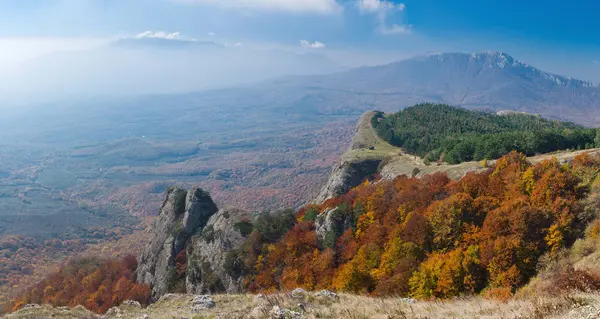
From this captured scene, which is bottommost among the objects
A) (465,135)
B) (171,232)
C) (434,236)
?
(171,232)

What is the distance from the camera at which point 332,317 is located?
14016 millimetres

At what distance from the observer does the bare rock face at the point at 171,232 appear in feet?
151

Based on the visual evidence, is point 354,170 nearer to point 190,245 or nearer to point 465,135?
point 465,135

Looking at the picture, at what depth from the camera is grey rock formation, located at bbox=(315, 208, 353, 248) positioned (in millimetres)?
37084

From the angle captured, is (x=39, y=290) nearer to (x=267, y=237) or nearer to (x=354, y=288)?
(x=267, y=237)

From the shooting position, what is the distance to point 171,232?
4978cm

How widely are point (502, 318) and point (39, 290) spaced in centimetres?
6702

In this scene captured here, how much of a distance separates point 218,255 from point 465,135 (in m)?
52.2

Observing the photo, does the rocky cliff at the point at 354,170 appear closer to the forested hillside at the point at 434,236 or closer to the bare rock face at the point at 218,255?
the forested hillside at the point at 434,236

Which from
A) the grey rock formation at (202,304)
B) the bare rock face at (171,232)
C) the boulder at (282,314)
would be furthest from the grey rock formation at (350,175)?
the boulder at (282,314)

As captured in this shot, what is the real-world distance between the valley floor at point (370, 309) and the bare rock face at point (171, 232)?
25.3 metres

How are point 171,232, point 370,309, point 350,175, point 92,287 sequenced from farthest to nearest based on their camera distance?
point 350,175, point 92,287, point 171,232, point 370,309

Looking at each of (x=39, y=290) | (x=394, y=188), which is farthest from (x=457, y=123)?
(x=39, y=290)

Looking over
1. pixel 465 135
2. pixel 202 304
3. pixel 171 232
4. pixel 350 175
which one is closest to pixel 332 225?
pixel 202 304
